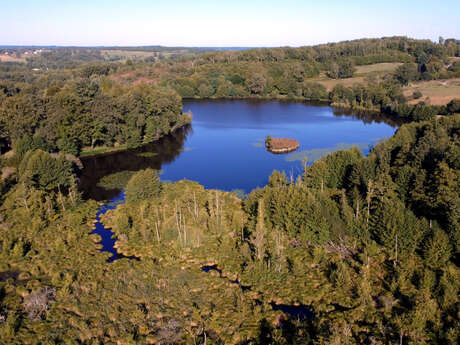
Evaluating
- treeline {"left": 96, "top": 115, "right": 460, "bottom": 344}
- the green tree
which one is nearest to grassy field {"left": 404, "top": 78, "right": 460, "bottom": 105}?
treeline {"left": 96, "top": 115, "right": 460, "bottom": 344}

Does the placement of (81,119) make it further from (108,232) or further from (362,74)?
(362,74)

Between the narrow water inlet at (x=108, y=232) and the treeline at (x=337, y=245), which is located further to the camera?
the narrow water inlet at (x=108, y=232)

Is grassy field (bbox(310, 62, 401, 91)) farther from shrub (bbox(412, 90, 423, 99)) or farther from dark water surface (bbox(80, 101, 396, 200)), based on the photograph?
dark water surface (bbox(80, 101, 396, 200))

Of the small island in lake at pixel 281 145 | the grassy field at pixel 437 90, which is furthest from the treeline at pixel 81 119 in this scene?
the grassy field at pixel 437 90

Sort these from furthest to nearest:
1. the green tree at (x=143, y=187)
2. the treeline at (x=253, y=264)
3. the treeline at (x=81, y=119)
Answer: the treeline at (x=81, y=119) < the green tree at (x=143, y=187) < the treeline at (x=253, y=264)

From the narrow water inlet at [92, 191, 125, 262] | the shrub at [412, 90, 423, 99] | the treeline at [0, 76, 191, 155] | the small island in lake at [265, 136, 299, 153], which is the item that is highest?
the shrub at [412, 90, 423, 99]

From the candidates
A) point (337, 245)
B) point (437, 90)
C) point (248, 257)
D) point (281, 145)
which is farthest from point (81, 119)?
point (437, 90)

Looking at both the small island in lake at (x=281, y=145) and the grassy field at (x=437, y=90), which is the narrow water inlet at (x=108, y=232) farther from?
the grassy field at (x=437, y=90)
